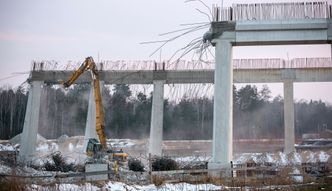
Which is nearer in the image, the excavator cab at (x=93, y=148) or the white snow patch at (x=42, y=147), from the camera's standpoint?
the excavator cab at (x=93, y=148)

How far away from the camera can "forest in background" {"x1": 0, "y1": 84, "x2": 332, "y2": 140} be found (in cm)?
6156

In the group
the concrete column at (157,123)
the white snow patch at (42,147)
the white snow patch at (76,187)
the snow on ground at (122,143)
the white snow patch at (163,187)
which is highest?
the concrete column at (157,123)

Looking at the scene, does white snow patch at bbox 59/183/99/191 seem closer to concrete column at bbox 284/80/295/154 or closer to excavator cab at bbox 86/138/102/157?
excavator cab at bbox 86/138/102/157

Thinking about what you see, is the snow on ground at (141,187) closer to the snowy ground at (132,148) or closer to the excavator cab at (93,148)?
the snowy ground at (132,148)

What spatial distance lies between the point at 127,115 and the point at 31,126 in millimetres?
33624

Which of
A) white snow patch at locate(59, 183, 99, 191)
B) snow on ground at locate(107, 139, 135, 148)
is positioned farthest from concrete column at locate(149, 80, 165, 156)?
snow on ground at locate(107, 139, 135, 148)

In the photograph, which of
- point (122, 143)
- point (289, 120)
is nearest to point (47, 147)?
point (122, 143)

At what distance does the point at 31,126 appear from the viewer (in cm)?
3095

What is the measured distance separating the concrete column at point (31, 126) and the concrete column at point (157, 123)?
9.02m

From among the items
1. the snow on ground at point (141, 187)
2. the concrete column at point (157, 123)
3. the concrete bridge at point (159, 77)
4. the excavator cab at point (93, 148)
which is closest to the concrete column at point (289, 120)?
the concrete bridge at point (159, 77)

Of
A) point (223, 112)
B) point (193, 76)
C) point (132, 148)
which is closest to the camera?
point (223, 112)

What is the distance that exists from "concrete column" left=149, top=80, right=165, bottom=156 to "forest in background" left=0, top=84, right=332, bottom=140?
29.4m

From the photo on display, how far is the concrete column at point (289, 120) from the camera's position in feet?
101

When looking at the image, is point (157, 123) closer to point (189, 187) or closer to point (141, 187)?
point (141, 187)
